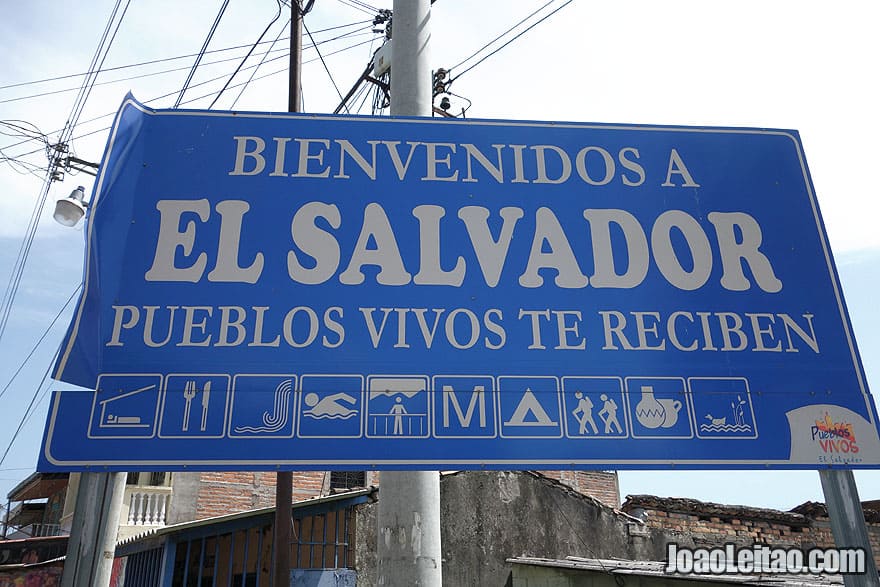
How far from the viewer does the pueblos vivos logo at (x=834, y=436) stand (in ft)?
8.81

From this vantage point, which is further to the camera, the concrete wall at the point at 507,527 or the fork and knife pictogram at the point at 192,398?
the concrete wall at the point at 507,527

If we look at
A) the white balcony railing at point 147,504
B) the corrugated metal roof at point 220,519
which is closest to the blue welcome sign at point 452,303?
the corrugated metal roof at point 220,519

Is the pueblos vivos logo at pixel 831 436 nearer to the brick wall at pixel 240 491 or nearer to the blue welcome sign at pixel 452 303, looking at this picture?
the blue welcome sign at pixel 452 303

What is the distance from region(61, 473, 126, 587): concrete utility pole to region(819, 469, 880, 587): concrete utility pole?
103 inches

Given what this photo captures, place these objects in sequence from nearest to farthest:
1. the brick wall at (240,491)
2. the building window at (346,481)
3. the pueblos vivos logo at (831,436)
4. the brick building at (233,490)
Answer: the pueblos vivos logo at (831,436) → the brick building at (233,490) → the brick wall at (240,491) → the building window at (346,481)

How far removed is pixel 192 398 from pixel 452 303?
3.71 feet

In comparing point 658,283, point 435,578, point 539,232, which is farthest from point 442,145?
point 435,578

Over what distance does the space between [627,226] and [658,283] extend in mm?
314

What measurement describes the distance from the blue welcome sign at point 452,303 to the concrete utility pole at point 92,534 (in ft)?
0.35

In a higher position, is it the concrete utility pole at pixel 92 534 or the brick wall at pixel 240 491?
the brick wall at pixel 240 491

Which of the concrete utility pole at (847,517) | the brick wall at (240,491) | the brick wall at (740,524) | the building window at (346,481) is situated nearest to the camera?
the concrete utility pole at (847,517)

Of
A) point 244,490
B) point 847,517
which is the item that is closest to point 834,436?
point 847,517

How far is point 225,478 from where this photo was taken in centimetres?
Answer: 1417

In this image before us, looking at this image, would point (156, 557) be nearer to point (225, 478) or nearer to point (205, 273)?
point (225, 478)
